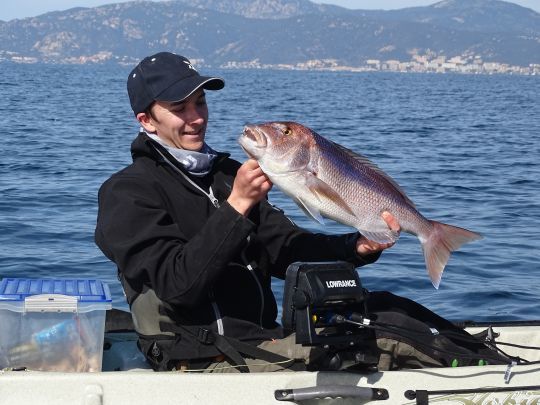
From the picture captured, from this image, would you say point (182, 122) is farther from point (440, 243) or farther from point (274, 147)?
point (440, 243)

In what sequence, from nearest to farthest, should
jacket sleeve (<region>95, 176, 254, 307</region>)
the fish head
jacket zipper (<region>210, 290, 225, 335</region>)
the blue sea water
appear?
the fish head, jacket sleeve (<region>95, 176, 254, 307</region>), jacket zipper (<region>210, 290, 225, 335</region>), the blue sea water

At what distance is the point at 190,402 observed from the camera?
417 centimetres

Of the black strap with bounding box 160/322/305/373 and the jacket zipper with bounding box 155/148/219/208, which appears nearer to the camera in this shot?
the black strap with bounding box 160/322/305/373

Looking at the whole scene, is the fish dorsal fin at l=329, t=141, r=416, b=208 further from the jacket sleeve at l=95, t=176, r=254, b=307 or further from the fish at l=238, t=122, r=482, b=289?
the jacket sleeve at l=95, t=176, r=254, b=307

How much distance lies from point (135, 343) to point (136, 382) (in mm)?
942

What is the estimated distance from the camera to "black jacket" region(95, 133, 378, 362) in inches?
165

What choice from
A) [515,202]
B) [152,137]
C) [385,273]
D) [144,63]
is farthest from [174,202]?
[515,202]

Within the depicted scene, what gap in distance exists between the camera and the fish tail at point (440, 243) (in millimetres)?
4484

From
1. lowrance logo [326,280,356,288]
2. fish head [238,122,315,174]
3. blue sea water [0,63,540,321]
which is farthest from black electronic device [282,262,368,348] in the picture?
blue sea water [0,63,540,321]

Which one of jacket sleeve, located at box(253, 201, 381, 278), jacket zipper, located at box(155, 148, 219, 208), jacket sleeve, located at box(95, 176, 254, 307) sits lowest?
jacket sleeve, located at box(253, 201, 381, 278)

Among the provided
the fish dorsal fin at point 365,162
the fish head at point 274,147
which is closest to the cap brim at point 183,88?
the fish head at point 274,147

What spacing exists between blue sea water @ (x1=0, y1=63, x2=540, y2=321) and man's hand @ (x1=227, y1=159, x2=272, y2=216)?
14.1 ft

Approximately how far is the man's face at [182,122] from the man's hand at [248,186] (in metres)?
0.56

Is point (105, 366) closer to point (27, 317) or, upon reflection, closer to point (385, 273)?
point (27, 317)
